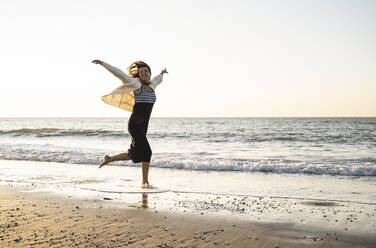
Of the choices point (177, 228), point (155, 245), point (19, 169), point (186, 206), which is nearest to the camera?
point (155, 245)

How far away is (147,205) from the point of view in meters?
4.92

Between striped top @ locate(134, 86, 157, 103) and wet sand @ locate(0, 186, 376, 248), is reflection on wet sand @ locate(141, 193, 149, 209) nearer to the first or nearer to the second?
wet sand @ locate(0, 186, 376, 248)

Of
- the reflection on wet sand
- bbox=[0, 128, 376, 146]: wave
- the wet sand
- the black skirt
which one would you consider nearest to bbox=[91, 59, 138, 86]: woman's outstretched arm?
the black skirt

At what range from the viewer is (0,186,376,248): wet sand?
3305mm

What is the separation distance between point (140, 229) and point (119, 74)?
8.71ft

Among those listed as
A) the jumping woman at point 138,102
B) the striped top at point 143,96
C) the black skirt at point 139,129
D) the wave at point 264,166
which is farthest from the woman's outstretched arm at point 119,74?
the wave at point 264,166

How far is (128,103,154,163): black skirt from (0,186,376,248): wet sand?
1.27 m

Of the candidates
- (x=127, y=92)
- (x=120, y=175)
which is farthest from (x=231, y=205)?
(x=120, y=175)

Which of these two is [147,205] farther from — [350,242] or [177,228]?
[350,242]

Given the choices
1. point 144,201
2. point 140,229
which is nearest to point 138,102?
point 144,201

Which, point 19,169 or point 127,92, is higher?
point 127,92

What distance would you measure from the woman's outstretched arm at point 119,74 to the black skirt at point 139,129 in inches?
15.9

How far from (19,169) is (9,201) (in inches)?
170

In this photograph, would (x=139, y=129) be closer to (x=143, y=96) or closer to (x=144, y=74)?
(x=143, y=96)
